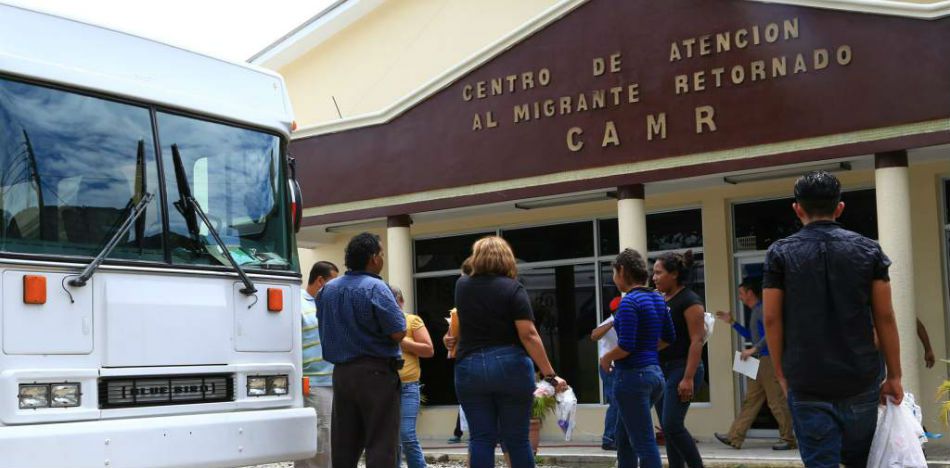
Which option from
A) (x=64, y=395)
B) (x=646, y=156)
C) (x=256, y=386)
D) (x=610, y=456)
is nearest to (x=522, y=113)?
(x=646, y=156)

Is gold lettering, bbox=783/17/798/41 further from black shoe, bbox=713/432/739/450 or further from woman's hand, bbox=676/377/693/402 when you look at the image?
woman's hand, bbox=676/377/693/402

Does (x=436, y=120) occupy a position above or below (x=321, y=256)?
above

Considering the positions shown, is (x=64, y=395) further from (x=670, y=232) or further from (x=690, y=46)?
(x=670, y=232)

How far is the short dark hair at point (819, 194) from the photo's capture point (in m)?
5.22

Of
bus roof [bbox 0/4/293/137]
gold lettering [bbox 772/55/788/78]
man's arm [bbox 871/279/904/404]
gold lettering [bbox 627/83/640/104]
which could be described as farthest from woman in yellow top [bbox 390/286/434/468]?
gold lettering [bbox 772/55/788/78]

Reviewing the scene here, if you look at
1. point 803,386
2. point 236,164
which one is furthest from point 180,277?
point 803,386

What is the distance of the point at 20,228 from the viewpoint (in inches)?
223

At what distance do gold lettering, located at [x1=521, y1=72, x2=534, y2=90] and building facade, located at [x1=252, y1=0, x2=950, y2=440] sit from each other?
19 mm

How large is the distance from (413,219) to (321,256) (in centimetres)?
297

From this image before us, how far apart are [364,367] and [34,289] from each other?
82.0 inches

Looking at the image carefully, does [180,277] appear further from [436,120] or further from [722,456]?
[436,120]

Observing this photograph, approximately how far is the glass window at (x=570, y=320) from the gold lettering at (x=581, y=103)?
7.47ft

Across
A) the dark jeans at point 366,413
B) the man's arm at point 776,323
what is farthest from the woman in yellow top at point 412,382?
the man's arm at point 776,323

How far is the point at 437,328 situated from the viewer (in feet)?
52.5
